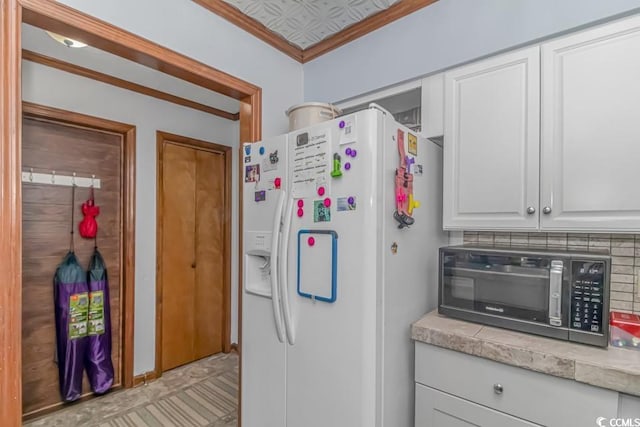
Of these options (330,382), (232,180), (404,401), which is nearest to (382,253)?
(330,382)

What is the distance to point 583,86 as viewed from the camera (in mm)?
1269

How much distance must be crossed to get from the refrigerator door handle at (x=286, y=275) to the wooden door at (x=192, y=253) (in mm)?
1857

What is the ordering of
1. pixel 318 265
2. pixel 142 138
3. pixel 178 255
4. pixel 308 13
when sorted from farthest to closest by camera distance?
pixel 178 255
pixel 142 138
pixel 308 13
pixel 318 265

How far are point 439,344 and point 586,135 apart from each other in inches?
40.6

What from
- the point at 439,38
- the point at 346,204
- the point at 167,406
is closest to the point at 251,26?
the point at 439,38

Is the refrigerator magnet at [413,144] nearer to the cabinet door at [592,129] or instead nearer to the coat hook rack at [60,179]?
the cabinet door at [592,129]

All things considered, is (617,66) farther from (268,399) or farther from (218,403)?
(218,403)

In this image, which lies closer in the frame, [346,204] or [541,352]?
[541,352]

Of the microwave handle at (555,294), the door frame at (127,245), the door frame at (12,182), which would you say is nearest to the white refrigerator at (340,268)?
A: the microwave handle at (555,294)

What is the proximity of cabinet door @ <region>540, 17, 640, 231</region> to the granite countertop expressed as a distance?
463mm

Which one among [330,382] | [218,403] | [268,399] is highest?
[330,382]

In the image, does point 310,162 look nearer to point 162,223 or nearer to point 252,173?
point 252,173

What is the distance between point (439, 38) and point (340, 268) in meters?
1.37

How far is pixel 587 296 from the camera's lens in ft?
3.84
